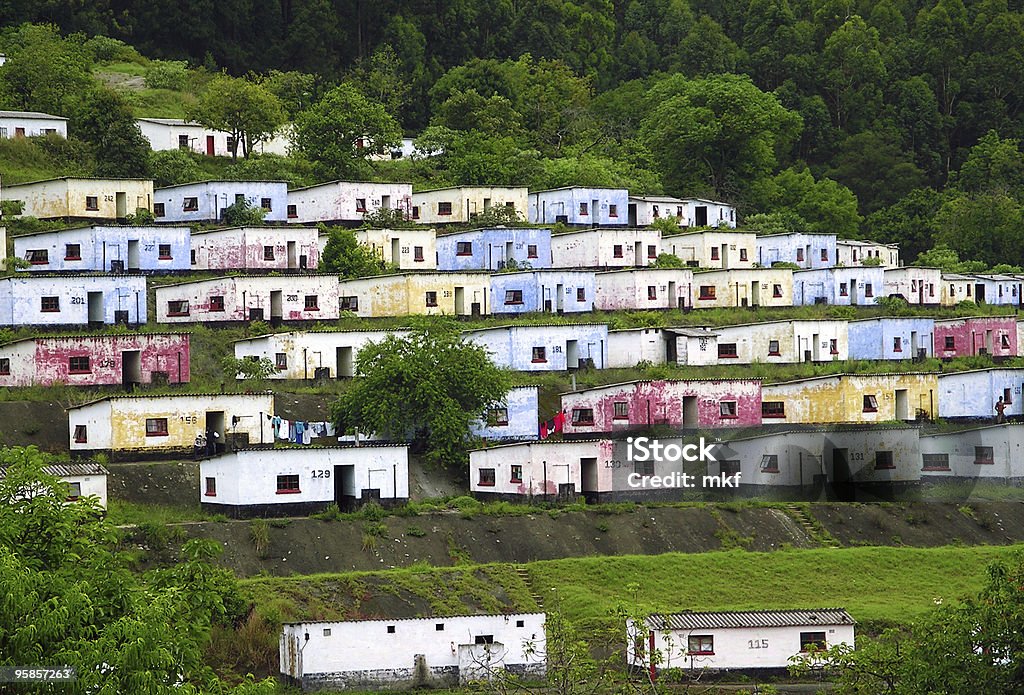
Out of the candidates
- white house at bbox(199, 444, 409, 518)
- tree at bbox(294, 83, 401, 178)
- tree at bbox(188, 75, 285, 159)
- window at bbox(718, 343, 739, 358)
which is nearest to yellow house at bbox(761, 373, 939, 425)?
window at bbox(718, 343, 739, 358)

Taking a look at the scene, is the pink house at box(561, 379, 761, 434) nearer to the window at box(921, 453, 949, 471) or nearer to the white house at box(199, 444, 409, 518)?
the window at box(921, 453, 949, 471)

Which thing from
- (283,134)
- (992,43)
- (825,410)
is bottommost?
(825,410)

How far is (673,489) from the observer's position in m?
62.8

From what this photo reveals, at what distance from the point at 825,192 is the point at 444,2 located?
23.6 m

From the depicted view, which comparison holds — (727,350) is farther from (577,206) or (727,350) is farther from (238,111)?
(238,111)

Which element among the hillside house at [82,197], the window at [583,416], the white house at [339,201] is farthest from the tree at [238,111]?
the window at [583,416]

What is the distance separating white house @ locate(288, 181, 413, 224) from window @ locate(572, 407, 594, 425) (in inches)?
750

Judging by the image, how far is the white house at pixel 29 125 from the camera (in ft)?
287

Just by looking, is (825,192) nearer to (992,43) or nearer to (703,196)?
(703,196)

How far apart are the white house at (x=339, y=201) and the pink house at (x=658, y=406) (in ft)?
60.7

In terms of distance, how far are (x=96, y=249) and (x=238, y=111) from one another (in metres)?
19.1

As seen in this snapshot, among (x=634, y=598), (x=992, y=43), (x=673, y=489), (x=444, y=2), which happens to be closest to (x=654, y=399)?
(x=673, y=489)

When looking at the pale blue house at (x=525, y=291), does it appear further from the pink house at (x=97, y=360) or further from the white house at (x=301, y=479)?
the white house at (x=301, y=479)

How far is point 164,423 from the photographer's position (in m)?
61.1
